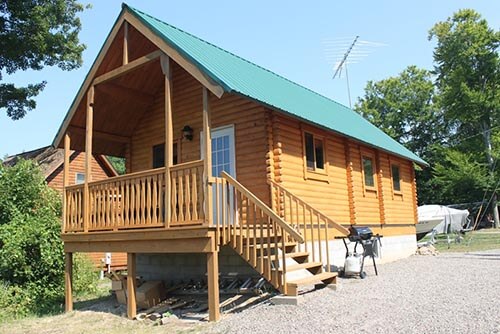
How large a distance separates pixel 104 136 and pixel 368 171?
8023 mm

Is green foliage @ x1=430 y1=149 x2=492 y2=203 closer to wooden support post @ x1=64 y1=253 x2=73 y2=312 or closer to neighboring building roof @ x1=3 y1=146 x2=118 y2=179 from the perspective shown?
neighboring building roof @ x1=3 y1=146 x2=118 y2=179

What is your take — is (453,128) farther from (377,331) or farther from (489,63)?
(377,331)

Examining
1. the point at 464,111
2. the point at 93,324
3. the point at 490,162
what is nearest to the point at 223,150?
the point at 93,324

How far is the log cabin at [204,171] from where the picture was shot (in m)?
7.87

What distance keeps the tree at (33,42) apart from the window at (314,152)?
45.5 feet

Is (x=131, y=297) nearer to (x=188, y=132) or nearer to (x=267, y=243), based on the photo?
(x=267, y=243)

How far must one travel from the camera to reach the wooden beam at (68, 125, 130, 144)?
37.0ft

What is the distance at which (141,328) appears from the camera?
788cm

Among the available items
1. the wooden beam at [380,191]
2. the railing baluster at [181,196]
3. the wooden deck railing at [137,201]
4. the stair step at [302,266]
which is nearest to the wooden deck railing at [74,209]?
the wooden deck railing at [137,201]

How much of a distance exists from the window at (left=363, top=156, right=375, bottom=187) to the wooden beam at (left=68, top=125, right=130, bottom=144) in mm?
7245

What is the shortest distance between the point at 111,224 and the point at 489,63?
35024 millimetres

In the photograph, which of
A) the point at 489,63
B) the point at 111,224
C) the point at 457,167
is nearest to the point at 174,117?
the point at 111,224

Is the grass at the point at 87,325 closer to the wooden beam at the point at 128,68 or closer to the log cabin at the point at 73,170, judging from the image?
the wooden beam at the point at 128,68

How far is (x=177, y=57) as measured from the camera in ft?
27.8
